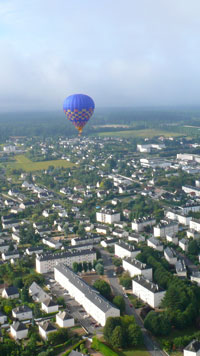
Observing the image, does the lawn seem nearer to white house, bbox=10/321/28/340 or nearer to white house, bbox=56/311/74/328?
white house, bbox=56/311/74/328

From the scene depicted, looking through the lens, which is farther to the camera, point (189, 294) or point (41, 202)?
point (41, 202)

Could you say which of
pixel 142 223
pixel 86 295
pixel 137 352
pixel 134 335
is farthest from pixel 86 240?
pixel 137 352

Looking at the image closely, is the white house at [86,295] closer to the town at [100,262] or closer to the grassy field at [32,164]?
the town at [100,262]

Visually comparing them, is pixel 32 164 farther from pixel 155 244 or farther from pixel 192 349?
pixel 192 349

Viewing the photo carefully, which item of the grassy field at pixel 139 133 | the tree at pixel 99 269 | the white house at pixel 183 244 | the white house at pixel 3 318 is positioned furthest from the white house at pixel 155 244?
the grassy field at pixel 139 133

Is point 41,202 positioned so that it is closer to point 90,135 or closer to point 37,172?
point 37,172

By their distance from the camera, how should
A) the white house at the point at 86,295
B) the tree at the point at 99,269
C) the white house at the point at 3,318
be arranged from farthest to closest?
the tree at the point at 99,269
the white house at the point at 3,318
the white house at the point at 86,295

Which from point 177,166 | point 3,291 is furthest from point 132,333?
point 177,166
